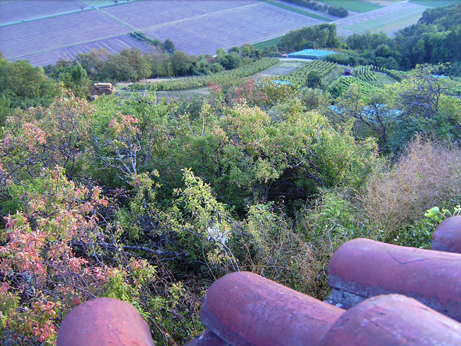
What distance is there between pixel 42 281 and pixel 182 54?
161 feet

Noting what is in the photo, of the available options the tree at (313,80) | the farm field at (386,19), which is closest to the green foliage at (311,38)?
the farm field at (386,19)

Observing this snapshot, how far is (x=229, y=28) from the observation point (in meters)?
66.7

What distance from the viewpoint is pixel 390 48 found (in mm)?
53406

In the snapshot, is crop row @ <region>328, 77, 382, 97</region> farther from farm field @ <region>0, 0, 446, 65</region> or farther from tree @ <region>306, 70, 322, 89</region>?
farm field @ <region>0, 0, 446, 65</region>

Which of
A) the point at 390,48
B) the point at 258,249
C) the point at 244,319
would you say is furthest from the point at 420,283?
the point at 390,48

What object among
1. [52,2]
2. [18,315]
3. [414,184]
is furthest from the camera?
[52,2]

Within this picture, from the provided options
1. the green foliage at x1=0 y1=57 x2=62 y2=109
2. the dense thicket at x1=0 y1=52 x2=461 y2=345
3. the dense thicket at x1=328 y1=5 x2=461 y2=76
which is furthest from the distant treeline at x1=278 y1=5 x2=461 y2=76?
the dense thicket at x1=0 y1=52 x2=461 y2=345

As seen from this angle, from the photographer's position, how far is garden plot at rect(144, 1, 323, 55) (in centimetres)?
6100

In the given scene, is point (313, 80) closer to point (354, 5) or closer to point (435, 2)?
point (354, 5)

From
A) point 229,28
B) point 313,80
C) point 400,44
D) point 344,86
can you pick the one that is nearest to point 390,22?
point 400,44

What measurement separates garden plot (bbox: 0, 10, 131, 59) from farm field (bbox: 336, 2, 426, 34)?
4412cm

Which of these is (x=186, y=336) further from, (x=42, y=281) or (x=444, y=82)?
(x=444, y=82)

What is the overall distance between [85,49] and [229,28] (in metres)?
26.9

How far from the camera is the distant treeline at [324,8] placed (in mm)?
72688
